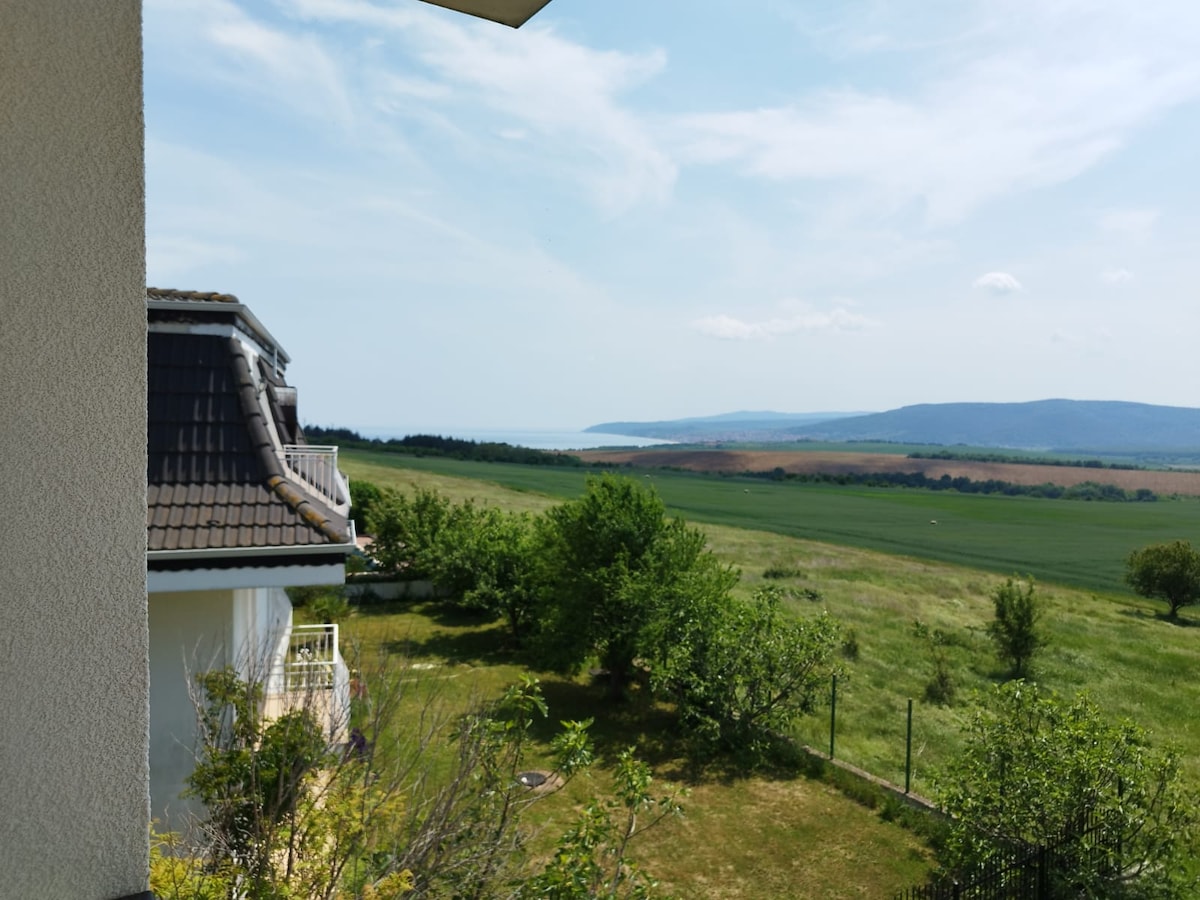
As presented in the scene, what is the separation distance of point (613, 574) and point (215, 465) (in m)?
10.0

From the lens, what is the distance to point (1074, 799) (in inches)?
280

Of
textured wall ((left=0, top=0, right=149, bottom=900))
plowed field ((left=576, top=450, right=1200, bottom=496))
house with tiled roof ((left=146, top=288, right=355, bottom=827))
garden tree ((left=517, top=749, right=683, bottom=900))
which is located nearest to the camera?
textured wall ((left=0, top=0, right=149, bottom=900))

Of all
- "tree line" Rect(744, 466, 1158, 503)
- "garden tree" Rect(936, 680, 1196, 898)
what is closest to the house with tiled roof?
"garden tree" Rect(936, 680, 1196, 898)

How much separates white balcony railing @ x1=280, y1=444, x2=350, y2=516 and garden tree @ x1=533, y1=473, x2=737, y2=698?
300 inches

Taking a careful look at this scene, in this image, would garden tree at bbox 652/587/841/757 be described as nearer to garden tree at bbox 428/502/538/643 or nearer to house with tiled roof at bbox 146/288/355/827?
garden tree at bbox 428/502/538/643

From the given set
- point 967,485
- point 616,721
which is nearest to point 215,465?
point 616,721

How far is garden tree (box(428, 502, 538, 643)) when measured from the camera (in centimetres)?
1981

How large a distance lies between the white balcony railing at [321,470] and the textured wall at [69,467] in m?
5.92

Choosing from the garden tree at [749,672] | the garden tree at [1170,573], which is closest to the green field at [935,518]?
the garden tree at [1170,573]

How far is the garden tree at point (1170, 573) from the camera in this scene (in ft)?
88.3

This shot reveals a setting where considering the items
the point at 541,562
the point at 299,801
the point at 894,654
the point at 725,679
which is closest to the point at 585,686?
the point at 541,562

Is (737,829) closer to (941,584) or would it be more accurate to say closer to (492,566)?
(492,566)

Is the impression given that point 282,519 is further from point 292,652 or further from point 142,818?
point 292,652

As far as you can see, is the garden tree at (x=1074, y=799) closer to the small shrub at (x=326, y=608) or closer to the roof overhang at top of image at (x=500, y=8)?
the roof overhang at top of image at (x=500, y=8)
